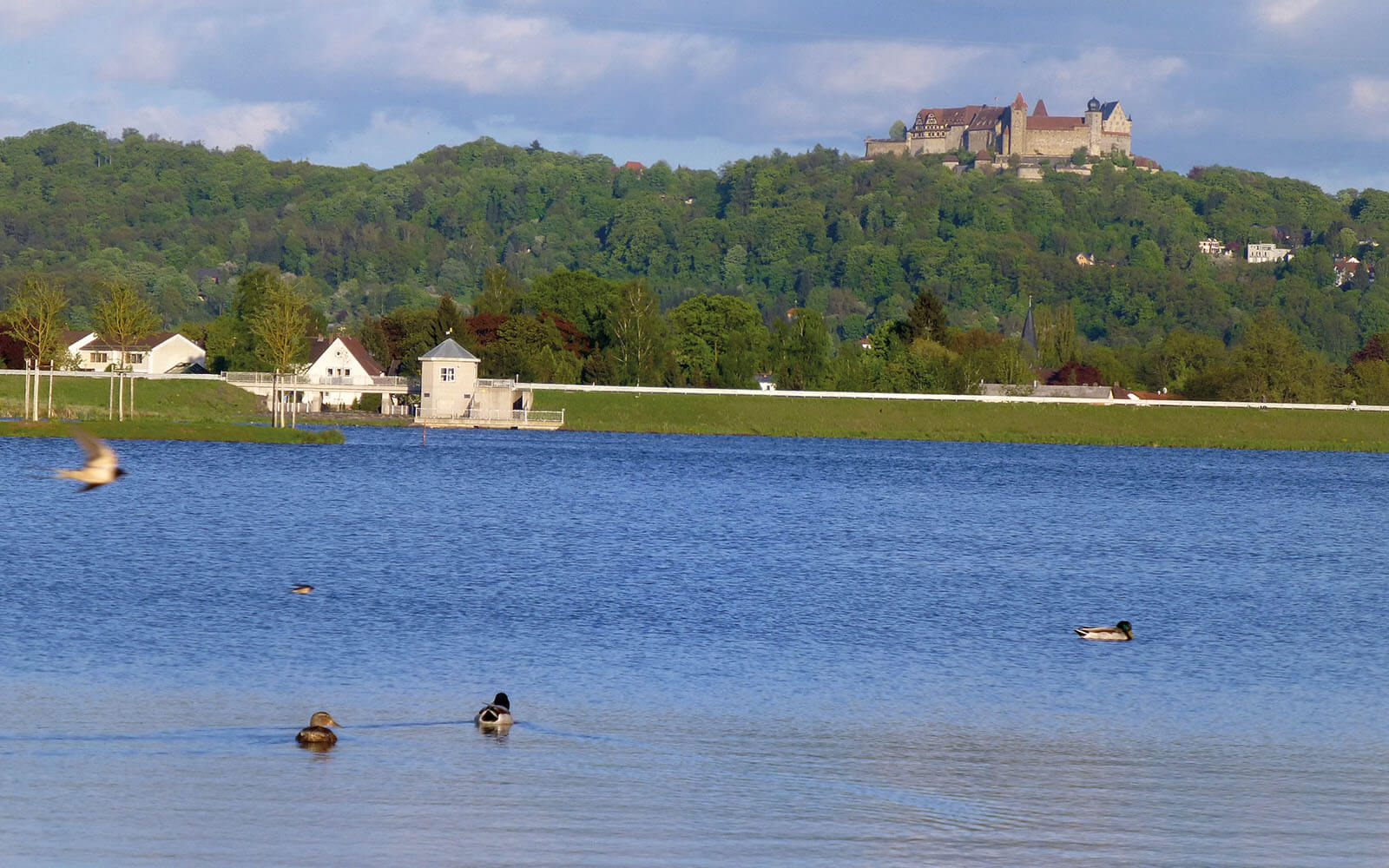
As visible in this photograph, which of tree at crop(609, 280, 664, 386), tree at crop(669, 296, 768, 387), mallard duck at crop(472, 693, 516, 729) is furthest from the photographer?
tree at crop(669, 296, 768, 387)

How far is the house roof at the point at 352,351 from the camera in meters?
139

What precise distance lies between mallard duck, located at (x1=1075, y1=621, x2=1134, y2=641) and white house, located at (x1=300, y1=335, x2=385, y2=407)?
101856 millimetres

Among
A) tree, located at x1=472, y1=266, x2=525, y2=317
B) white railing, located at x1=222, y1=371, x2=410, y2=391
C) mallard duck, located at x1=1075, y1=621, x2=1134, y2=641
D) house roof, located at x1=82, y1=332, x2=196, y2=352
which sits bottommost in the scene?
mallard duck, located at x1=1075, y1=621, x2=1134, y2=641

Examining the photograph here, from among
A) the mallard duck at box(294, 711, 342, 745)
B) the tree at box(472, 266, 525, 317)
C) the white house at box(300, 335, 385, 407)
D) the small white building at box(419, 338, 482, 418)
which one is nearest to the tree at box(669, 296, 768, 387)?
the tree at box(472, 266, 525, 317)

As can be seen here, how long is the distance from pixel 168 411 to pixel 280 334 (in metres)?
9.21

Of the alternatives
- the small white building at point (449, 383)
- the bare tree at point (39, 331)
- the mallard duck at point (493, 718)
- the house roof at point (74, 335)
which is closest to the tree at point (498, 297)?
the small white building at point (449, 383)

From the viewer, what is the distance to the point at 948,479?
79312 millimetres

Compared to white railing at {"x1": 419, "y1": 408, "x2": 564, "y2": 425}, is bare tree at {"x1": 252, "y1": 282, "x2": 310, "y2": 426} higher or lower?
higher

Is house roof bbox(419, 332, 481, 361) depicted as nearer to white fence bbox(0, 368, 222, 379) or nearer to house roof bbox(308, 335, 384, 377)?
white fence bbox(0, 368, 222, 379)

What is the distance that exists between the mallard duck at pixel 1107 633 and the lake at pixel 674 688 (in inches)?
13.2

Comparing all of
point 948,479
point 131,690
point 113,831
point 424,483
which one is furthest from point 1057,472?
point 113,831

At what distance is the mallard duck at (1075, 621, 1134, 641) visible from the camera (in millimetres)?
30703

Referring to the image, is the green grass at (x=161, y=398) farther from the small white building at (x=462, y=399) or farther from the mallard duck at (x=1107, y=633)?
the mallard duck at (x=1107, y=633)

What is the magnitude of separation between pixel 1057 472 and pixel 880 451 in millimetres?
19011
